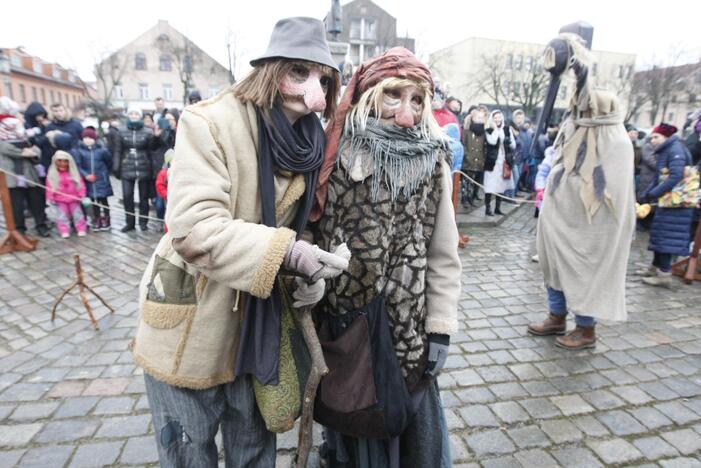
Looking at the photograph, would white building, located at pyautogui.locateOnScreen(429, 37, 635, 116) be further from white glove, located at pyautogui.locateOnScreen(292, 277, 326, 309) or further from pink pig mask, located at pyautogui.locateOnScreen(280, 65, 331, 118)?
white glove, located at pyautogui.locateOnScreen(292, 277, 326, 309)

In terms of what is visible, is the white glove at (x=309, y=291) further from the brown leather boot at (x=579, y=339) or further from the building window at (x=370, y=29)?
the building window at (x=370, y=29)

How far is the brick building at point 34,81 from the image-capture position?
131 ft

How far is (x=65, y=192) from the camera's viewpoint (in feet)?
22.4

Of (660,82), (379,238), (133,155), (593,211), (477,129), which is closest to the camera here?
(379,238)

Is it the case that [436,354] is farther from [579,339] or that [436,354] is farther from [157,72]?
[157,72]

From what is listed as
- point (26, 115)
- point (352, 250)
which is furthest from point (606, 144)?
point (26, 115)

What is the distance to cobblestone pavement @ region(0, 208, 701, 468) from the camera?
7.95 ft

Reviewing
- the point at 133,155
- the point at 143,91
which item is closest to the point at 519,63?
the point at 143,91

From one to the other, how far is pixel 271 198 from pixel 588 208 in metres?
2.90

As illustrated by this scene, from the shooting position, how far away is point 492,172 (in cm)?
907

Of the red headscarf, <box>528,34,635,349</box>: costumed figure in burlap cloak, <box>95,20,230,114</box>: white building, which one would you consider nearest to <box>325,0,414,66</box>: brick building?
<box>95,20,230,114</box>: white building

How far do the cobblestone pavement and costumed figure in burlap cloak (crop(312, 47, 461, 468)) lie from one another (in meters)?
1.01

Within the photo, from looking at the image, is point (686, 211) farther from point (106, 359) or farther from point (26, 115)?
point (26, 115)

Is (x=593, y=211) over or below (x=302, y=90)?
below
